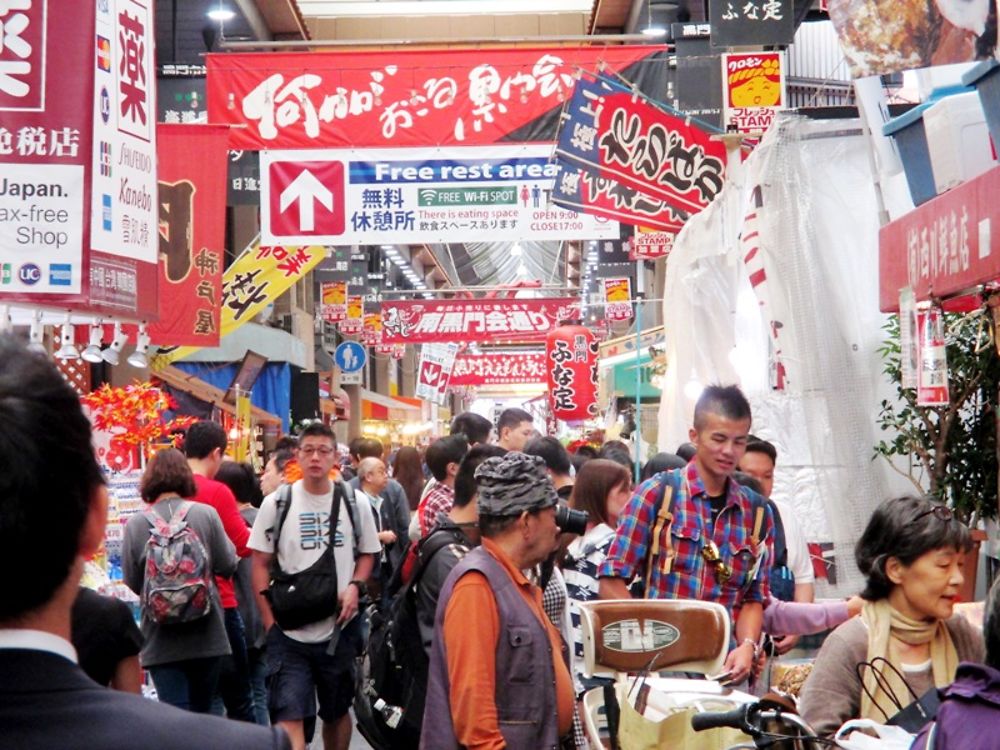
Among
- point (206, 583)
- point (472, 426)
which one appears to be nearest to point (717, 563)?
point (206, 583)

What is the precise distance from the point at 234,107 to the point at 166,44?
22.9ft

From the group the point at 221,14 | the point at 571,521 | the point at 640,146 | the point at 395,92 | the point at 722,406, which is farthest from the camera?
the point at 221,14

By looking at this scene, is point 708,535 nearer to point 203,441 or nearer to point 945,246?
point 945,246

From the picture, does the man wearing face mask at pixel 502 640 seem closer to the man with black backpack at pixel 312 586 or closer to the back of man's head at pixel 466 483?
the back of man's head at pixel 466 483

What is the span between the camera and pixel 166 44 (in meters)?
18.5

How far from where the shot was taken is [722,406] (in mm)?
5043

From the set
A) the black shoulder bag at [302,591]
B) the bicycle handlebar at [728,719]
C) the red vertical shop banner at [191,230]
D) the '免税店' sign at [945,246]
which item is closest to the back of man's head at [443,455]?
the black shoulder bag at [302,591]

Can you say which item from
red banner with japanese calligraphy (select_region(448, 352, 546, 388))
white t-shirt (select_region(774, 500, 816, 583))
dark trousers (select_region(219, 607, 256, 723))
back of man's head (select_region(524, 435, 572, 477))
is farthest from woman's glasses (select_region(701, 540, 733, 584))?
red banner with japanese calligraphy (select_region(448, 352, 546, 388))

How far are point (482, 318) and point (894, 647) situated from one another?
77.8 ft

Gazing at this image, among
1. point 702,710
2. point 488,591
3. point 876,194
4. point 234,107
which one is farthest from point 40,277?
point 234,107

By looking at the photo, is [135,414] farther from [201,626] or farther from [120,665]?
[120,665]

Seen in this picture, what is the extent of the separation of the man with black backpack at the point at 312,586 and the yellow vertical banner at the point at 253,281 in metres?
9.02

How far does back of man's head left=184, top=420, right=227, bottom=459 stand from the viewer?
8.04 meters

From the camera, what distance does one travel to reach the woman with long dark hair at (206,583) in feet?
22.6
